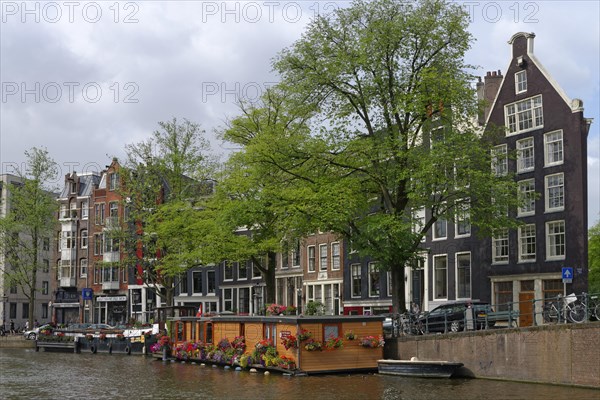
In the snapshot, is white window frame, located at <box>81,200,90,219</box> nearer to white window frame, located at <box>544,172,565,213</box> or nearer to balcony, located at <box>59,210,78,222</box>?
balcony, located at <box>59,210,78,222</box>

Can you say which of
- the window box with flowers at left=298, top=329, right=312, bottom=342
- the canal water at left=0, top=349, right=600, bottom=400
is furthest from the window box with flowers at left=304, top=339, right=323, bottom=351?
the canal water at left=0, top=349, right=600, bottom=400

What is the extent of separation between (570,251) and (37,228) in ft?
136

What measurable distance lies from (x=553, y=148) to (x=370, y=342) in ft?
57.9

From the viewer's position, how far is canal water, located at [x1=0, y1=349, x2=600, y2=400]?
25859mm

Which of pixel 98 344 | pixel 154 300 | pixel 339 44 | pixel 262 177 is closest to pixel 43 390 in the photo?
pixel 262 177

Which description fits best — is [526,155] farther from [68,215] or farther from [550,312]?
[68,215]

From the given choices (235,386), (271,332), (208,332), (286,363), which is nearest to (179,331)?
(208,332)

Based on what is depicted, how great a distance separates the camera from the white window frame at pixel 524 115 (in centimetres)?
4591

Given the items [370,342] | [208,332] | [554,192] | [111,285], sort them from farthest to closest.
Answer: [111,285] < [554,192] < [208,332] < [370,342]

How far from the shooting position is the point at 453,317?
1444 inches

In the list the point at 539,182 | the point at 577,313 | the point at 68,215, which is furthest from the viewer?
the point at 68,215

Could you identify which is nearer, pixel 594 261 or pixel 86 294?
pixel 594 261

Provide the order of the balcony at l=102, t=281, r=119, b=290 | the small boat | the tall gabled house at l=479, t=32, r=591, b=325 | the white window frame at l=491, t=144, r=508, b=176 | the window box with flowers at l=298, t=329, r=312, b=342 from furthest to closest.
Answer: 1. the balcony at l=102, t=281, r=119, b=290
2. the tall gabled house at l=479, t=32, r=591, b=325
3. the white window frame at l=491, t=144, r=508, b=176
4. the window box with flowers at l=298, t=329, r=312, b=342
5. the small boat

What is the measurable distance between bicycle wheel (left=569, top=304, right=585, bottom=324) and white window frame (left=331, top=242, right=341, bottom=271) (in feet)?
108
